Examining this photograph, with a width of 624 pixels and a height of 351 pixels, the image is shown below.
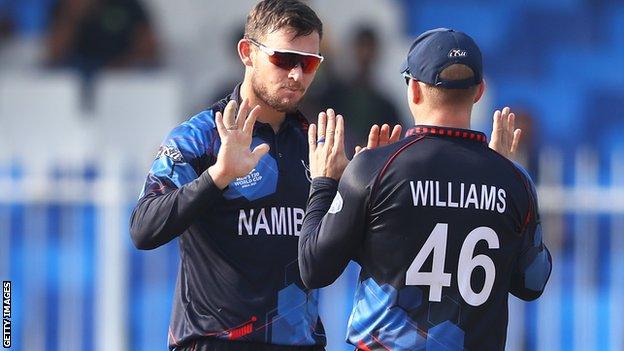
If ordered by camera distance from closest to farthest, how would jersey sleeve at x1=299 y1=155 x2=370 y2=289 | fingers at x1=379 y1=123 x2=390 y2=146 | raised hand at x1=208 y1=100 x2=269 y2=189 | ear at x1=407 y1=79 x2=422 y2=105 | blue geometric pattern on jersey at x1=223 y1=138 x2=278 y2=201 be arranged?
jersey sleeve at x1=299 y1=155 x2=370 y2=289
ear at x1=407 y1=79 x2=422 y2=105
raised hand at x1=208 y1=100 x2=269 y2=189
fingers at x1=379 y1=123 x2=390 y2=146
blue geometric pattern on jersey at x1=223 y1=138 x2=278 y2=201

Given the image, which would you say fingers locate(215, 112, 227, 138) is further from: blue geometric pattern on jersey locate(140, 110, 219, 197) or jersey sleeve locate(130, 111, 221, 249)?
blue geometric pattern on jersey locate(140, 110, 219, 197)

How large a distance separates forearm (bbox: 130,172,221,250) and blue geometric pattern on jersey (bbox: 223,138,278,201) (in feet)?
0.68

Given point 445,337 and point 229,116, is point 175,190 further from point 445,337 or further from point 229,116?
point 445,337

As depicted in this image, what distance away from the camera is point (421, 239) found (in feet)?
11.2

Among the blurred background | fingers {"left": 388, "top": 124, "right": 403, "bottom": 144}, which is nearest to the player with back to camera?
fingers {"left": 388, "top": 124, "right": 403, "bottom": 144}

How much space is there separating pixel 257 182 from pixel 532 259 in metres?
0.92

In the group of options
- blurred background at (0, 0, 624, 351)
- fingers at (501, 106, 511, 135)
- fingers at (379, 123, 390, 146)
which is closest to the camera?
fingers at (379, 123, 390, 146)

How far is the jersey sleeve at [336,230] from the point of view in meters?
3.39

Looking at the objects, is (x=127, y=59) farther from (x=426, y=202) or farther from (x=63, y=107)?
(x=426, y=202)

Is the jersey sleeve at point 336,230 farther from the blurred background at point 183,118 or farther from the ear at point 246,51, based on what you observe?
the blurred background at point 183,118

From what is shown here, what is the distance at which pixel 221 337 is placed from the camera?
13.0 ft

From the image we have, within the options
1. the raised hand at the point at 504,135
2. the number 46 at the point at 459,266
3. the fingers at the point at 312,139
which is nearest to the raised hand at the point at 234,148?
the fingers at the point at 312,139

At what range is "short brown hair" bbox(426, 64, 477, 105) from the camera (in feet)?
11.4

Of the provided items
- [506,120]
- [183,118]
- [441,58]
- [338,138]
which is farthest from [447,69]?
[183,118]
